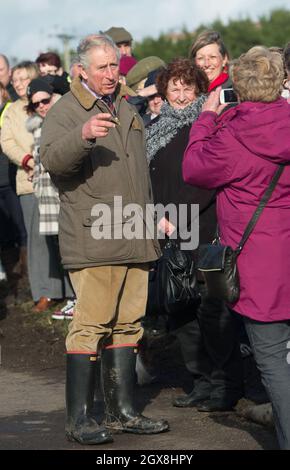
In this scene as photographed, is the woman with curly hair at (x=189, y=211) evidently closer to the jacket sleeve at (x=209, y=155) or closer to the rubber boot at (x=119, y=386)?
the rubber boot at (x=119, y=386)

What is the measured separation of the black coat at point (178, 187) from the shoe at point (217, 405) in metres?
1.02

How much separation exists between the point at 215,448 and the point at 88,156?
1.77m

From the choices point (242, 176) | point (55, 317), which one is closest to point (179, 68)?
point (242, 176)

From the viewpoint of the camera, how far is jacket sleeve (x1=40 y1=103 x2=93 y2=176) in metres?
5.54

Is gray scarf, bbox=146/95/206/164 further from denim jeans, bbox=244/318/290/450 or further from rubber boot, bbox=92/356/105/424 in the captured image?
denim jeans, bbox=244/318/290/450

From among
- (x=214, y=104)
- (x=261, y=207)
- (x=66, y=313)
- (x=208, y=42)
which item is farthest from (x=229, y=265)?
(x=66, y=313)

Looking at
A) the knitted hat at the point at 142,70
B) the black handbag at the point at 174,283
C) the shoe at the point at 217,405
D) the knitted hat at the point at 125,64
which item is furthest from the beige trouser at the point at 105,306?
the knitted hat at the point at 125,64

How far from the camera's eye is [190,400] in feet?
21.9

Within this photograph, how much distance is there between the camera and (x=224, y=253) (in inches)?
200

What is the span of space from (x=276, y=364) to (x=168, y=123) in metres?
2.27

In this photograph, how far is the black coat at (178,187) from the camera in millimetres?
6590

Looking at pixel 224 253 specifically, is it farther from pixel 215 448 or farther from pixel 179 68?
pixel 179 68

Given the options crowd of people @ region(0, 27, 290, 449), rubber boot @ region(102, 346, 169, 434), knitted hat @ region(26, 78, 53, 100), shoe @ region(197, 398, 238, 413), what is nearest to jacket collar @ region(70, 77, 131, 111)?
crowd of people @ region(0, 27, 290, 449)

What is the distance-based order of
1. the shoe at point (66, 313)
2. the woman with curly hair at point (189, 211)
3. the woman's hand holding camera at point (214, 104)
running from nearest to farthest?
the woman's hand holding camera at point (214, 104) → the woman with curly hair at point (189, 211) → the shoe at point (66, 313)
